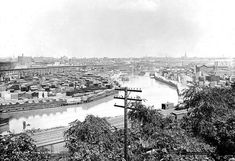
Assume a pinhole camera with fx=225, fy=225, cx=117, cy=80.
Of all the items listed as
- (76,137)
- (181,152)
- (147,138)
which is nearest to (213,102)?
(147,138)

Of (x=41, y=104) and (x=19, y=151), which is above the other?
(x=19, y=151)

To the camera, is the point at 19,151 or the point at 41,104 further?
the point at 41,104

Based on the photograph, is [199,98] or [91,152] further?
[199,98]

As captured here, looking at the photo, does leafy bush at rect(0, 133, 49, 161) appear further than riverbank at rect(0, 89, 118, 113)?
No

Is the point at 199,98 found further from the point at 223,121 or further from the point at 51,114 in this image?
the point at 51,114

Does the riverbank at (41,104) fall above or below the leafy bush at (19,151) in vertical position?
below

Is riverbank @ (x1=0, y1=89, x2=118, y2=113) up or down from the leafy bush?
down

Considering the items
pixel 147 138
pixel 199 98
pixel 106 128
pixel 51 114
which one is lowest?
pixel 51 114

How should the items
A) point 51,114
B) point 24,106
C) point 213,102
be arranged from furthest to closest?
point 24,106, point 51,114, point 213,102

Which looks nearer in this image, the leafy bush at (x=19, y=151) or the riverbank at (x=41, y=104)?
the leafy bush at (x=19, y=151)

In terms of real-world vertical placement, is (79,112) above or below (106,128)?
below

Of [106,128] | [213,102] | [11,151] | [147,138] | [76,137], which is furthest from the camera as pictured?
[213,102]
